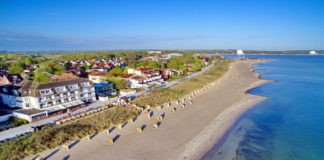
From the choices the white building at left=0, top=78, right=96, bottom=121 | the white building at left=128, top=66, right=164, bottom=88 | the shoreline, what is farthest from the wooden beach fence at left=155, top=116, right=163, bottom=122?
the white building at left=128, top=66, right=164, bottom=88

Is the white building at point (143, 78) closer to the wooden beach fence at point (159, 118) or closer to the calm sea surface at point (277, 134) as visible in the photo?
the wooden beach fence at point (159, 118)

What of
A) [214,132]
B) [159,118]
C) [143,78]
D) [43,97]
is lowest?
[214,132]

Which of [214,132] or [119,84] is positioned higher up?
[119,84]

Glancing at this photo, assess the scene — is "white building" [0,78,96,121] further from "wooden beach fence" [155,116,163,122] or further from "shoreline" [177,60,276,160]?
"shoreline" [177,60,276,160]

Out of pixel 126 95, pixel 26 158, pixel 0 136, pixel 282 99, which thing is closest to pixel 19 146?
pixel 26 158

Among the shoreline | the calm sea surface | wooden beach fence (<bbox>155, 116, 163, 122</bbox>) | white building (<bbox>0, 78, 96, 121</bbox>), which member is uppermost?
white building (<bbox>0, 78, 96, 121</bbox>)

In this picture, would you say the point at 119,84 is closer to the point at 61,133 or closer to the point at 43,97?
the point at 43,97

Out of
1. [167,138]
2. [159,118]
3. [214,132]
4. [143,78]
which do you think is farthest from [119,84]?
[214,132]

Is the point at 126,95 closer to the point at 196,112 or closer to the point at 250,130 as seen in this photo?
the point at 196,112
